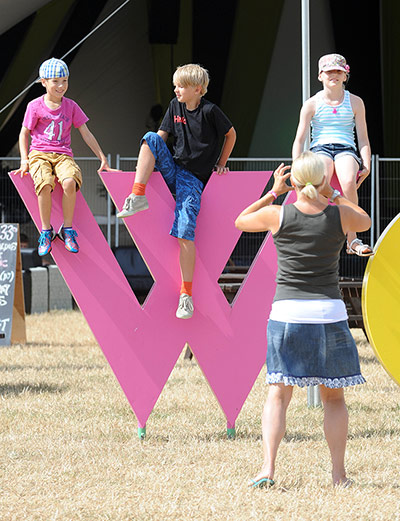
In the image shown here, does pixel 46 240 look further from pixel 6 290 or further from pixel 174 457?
pixel 6 290

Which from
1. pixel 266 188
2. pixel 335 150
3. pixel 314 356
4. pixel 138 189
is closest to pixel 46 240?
pixel 138 189

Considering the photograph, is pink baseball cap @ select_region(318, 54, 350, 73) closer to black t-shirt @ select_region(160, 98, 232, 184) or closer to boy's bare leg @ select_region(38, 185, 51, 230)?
black t-shirt @ select_region(160, 98, 232, 184)

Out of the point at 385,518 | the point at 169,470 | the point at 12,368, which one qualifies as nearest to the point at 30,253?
the point at 12,368

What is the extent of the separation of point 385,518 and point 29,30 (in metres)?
14.2

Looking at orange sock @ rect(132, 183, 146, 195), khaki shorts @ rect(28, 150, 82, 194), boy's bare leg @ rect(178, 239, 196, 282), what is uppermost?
khaki shorts @ rect(28, 150, 82, 194)

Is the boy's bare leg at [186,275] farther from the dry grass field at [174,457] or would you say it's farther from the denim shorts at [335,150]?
the denim shorts at [335,150]

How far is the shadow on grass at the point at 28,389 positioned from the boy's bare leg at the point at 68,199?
188 cm

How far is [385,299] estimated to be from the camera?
473cm

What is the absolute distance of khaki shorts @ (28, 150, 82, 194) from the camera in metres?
4.90

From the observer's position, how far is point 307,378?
3.73m

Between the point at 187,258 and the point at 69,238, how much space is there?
2.35 feet

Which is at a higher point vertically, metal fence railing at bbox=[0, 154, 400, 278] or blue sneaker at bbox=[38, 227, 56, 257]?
metal fence railing at bbox=[0, 154, 400, 278]

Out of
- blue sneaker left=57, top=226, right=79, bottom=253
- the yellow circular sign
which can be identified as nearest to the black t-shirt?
blue sneaker left=57, top=226, right=79, bottom=253

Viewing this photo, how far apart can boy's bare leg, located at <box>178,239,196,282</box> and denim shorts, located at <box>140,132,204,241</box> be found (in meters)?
0.04
